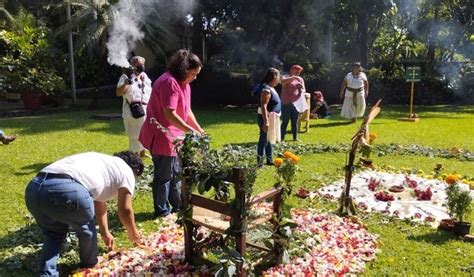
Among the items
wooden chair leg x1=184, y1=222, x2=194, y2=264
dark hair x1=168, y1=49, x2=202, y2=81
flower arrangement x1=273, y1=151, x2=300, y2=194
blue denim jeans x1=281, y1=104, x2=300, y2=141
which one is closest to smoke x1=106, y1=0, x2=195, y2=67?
blue denim jeans x1=281, y1=104, x2=300, y2=141

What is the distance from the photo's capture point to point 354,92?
13453 mm

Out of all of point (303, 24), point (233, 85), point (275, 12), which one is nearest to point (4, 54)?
point (233, 85)

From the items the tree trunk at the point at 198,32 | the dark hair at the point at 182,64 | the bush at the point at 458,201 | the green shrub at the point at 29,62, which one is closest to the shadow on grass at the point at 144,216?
the dark hair at the point at 182,64

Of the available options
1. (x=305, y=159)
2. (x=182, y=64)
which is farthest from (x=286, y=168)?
(x=305, y=159)

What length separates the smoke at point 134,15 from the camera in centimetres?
1809

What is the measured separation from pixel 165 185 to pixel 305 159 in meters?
4.00

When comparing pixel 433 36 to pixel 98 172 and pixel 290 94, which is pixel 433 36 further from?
pixel 98 172

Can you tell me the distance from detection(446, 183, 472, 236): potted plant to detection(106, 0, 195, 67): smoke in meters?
14.5

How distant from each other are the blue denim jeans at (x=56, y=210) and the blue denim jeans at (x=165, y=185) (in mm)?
1353

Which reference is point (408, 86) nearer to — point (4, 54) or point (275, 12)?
point (275, 12)

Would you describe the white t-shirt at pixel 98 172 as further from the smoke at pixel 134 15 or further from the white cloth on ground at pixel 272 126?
the smoke at pixel 134 15

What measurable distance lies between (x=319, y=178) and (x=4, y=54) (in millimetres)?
13972

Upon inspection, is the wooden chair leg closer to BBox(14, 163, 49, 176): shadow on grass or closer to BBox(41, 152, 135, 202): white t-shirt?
BBox(41, 152, 135, 202): white t-shirt

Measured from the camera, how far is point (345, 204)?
5.45 meters
